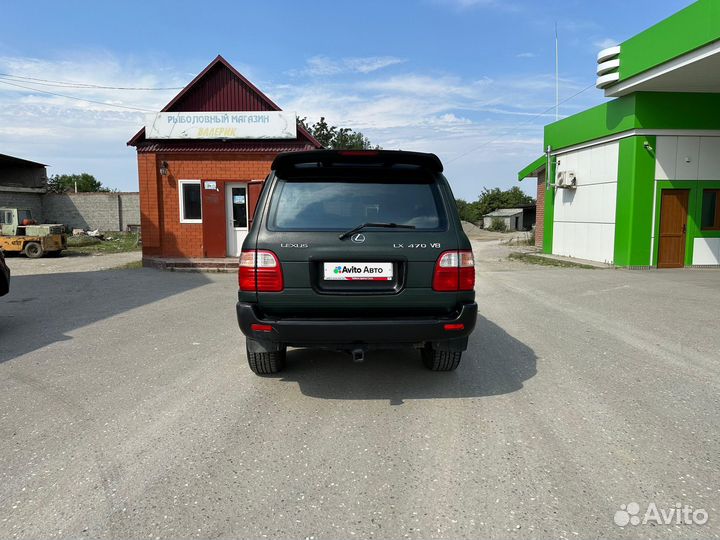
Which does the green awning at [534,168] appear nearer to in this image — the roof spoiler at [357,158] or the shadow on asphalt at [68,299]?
the shadow on asphalt at [68,299]

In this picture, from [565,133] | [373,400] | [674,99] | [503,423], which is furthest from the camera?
[565,133]

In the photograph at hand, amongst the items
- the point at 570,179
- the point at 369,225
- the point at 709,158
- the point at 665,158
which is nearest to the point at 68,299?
the point at 369,225

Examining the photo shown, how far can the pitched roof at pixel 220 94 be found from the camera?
48.4 ft

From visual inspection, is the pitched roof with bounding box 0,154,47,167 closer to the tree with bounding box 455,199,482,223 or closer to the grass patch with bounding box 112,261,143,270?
the grass patch with bounding box 112,261,143,270

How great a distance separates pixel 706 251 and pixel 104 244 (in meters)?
25.0

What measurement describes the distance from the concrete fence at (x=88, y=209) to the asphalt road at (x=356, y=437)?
2919 centimetres

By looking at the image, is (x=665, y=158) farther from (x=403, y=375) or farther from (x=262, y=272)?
(x=262, y=272)

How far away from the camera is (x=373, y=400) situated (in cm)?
399

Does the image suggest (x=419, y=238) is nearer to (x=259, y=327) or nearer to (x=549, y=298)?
(x=259, y=327)

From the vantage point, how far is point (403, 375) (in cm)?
460

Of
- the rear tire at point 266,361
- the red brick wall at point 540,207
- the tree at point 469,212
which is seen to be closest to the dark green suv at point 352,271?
the rear tire at point 266,361

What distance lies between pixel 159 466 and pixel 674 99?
15.9 meters

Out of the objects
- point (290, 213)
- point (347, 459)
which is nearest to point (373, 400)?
point (347, 459)

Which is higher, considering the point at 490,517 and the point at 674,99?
the point at 674,99
